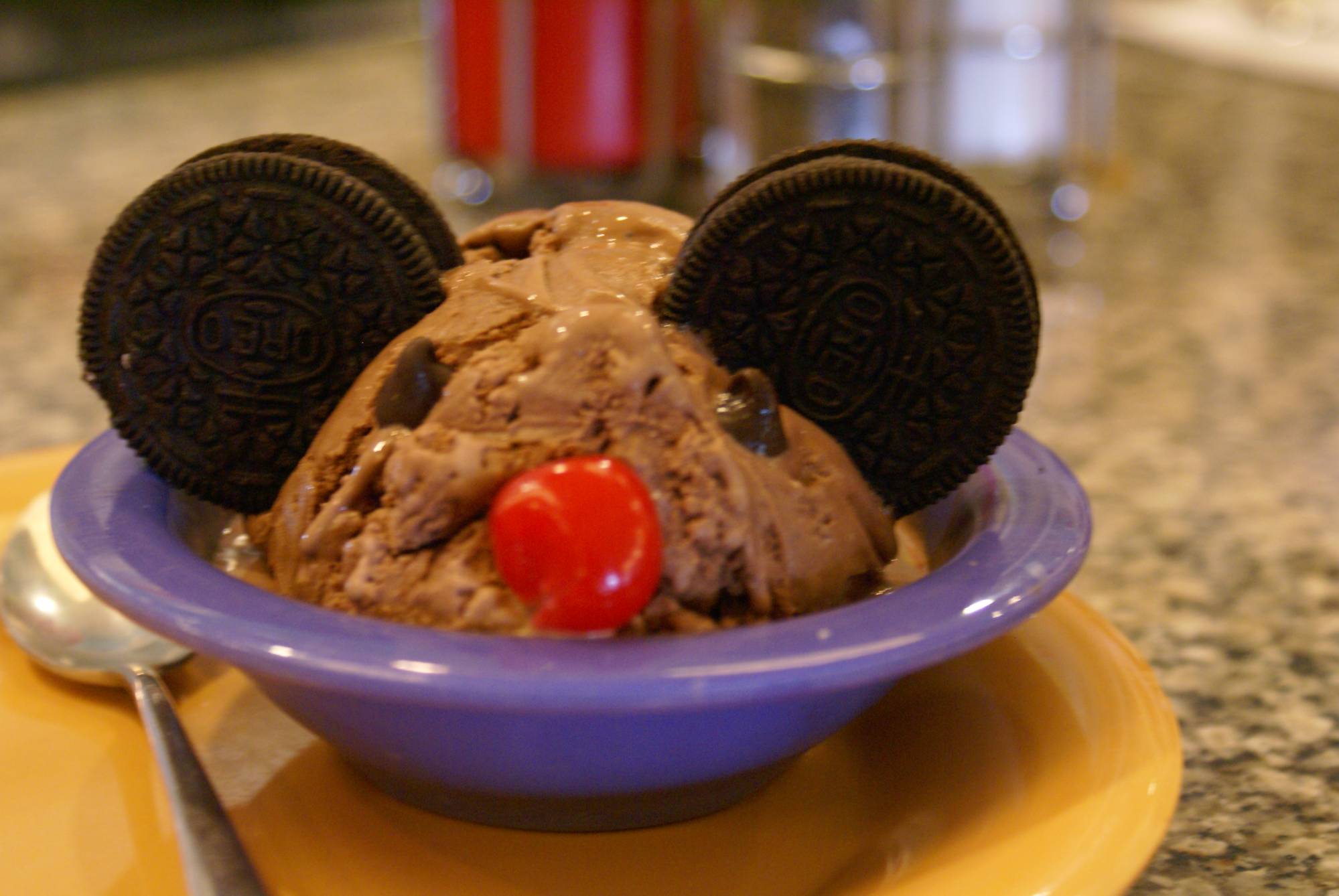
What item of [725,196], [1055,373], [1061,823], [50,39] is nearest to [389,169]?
[725,196]

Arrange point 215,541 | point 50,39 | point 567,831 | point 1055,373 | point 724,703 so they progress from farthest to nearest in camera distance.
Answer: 1. point 50,39
2. point 1055,373
3. point 215,541
4. point 567,831
5. point 724,703

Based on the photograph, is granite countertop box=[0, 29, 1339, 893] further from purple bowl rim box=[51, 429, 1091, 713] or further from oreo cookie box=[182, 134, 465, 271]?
oreo cookie box=[182, 134, 465, 271]

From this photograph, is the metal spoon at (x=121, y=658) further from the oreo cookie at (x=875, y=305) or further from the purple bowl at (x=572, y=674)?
the oreo cookie at (x=875, y=305)

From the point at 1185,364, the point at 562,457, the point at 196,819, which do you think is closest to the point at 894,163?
the point at 562,457

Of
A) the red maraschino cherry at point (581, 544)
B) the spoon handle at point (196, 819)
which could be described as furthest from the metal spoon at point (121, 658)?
the red maraschino cherry at point (581, 544)

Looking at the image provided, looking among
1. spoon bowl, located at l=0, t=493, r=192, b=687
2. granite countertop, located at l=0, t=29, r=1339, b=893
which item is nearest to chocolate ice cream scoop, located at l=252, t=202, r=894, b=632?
spoon bowl, located at l=0, t=493, r=192, b=687

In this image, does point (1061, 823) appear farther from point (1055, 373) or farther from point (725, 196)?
point (1055, 373)

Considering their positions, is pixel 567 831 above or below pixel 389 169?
below
